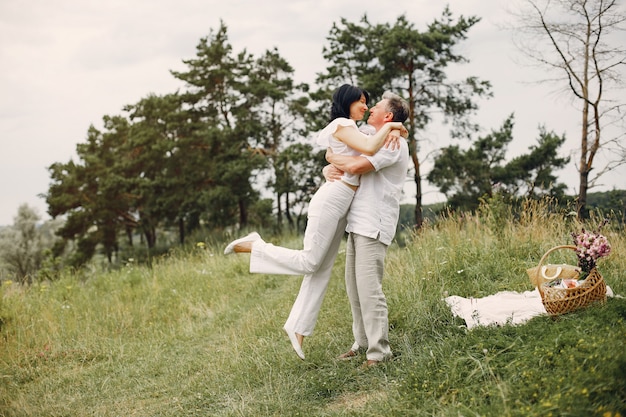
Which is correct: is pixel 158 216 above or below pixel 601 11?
below

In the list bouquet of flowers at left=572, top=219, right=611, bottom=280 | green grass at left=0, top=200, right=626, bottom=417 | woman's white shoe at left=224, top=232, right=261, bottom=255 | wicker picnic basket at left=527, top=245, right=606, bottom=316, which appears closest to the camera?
green grass at left=0, top=200, right=626, bottom=417

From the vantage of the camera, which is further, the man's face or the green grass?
the man's face

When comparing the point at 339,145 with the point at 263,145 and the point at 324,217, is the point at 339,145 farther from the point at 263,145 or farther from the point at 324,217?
the point at 263,145

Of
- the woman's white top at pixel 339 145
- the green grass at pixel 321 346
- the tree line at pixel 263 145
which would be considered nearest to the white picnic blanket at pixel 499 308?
the green grass at pixel 321 346

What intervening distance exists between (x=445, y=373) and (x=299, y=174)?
1783 centimetres

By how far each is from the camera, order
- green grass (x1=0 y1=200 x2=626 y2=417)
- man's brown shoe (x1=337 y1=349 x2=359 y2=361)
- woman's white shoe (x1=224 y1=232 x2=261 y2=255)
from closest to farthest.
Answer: green grass (x1=0 y1=200 x2=626 y2=417)
woman's white shoe (x1=224 y1=232 x2=261 y2=255)
man's brown shoe (x1=337 y1=349 x2=359 y2=361)

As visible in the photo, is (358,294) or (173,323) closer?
(358,294)

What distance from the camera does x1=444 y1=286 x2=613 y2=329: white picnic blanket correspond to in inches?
165

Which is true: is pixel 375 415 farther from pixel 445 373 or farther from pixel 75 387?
pixel 75 387

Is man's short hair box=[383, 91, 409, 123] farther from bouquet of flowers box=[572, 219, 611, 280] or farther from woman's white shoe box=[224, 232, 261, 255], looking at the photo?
bouquet of flowers box=[572, 219, 611, 280]

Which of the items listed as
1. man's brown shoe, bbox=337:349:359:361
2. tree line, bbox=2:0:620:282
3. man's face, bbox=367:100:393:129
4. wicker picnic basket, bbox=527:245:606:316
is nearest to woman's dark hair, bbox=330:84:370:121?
man's face, bbox=367:100:393:129

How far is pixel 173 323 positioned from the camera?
22.4 ft

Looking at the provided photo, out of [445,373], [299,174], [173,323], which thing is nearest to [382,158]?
[445,373]

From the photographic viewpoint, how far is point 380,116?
4.10m
